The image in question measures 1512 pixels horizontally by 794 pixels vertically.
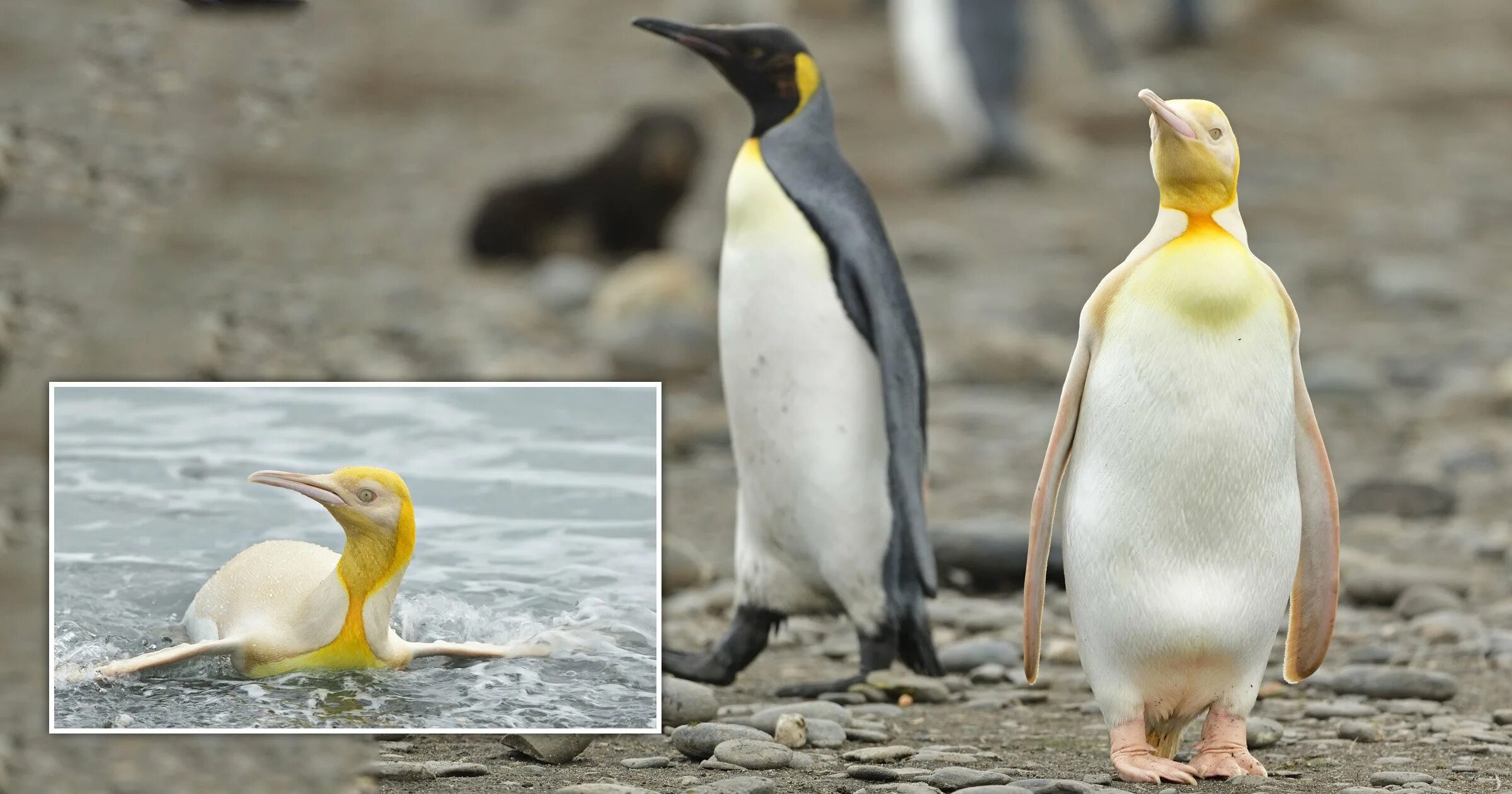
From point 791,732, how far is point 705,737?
18cm

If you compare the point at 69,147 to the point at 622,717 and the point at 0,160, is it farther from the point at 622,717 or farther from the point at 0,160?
the point at 622,717

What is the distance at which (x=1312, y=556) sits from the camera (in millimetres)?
2857

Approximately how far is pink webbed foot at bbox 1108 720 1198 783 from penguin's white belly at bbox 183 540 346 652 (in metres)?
1.16

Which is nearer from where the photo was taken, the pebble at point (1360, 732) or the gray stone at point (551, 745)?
the gray stone at point (551, 745)

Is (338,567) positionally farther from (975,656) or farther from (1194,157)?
(975,656)

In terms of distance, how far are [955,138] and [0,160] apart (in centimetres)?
908

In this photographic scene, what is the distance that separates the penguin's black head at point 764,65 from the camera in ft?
11.1

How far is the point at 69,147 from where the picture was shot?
2926 millimetres

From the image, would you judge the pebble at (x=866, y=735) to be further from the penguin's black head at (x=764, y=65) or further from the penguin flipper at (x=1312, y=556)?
the penguin's black head at (x=764, y=65)

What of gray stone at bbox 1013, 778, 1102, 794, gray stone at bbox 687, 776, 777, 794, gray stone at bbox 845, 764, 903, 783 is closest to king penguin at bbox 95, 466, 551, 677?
gray stone at bbox 687, 776, 777, 794

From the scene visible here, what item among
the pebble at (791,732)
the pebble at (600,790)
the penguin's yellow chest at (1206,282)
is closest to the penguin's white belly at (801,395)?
the pebble at (791,732)

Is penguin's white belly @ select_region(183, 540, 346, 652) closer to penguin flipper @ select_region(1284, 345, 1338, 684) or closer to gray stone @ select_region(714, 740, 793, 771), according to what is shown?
gray stone @ select_region(714, 740, 793, 771)

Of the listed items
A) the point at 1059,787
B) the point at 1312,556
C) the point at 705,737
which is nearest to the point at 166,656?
the point at 705,737

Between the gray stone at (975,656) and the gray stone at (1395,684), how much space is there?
2.11 feet
